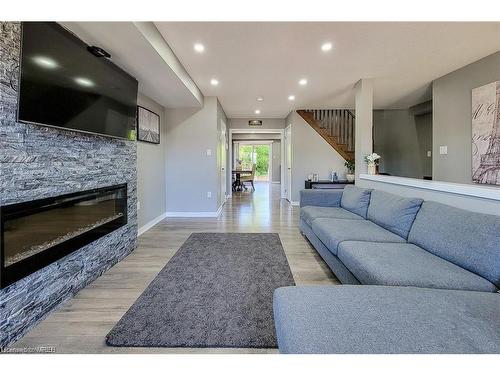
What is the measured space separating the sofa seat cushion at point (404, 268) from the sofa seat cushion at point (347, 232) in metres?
0.17

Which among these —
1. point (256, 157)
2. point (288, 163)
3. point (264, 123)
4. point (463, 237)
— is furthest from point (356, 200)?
point (256, 157)

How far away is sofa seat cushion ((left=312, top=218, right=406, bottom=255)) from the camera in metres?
2.23

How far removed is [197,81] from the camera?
13.9 ft

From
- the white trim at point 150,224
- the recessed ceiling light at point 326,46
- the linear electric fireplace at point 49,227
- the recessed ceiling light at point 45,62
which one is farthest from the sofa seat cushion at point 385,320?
the white trim at point 150,224

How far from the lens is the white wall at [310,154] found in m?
6.61

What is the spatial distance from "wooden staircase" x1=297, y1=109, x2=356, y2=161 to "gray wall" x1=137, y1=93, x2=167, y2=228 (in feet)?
11.4

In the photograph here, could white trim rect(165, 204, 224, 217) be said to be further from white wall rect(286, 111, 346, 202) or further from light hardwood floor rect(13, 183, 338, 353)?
white wall rect(286, 111, 346, 202)

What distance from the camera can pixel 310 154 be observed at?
6648mm

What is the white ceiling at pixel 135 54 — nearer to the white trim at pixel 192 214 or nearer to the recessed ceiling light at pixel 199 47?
the recessed ceiling light at pixel 199 47

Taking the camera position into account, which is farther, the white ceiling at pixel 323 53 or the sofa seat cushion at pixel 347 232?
the white ceiling at pixel 323 53

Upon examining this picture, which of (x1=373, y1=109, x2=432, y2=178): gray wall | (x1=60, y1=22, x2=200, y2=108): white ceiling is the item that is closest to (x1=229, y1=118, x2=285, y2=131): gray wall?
(x1=373, y1=109, x2=432, y2=178): gray wall

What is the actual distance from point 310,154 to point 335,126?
992 millimetres
